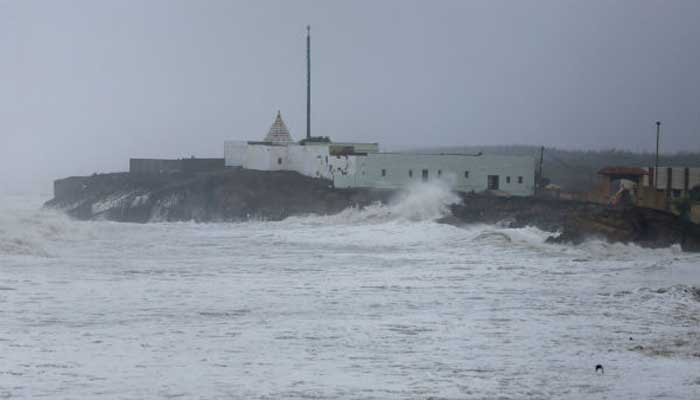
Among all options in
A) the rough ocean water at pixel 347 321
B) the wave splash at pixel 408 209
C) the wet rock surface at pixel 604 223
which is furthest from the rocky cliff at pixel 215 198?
the rough ocean water at pixel 347 321

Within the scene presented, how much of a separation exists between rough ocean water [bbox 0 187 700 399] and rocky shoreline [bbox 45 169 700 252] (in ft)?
3.57

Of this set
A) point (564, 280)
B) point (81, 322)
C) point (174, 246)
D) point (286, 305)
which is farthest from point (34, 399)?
point (174, 246)

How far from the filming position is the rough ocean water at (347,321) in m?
12.6

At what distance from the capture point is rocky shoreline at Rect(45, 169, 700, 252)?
30.8 metres

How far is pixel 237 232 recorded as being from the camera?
38000mm

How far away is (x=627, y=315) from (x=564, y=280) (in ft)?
16.7

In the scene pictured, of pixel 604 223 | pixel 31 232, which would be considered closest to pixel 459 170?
pixel 604 223

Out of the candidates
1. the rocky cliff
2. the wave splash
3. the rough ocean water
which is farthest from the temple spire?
the rough ocean water

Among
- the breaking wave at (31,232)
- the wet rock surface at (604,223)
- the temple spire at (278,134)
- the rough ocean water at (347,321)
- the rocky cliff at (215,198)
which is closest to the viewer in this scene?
the rough ocean water at (347,321)

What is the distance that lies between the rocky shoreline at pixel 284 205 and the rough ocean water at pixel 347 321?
1.09m

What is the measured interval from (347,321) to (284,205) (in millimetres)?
26749

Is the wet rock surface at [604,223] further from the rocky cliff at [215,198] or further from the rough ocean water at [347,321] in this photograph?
the rocky cliff at [215,198]

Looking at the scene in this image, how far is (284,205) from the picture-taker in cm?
4347

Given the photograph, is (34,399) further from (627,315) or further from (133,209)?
(133,209)
